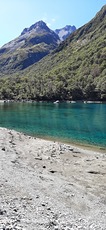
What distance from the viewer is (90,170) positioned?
1355 inches

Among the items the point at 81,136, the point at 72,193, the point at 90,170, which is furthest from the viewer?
the point at 81,136

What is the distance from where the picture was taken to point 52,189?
1022 inches

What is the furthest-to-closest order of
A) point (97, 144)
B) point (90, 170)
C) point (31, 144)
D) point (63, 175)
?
point (97, 144), point (31, 144), point (90, 170), point (63, 175)

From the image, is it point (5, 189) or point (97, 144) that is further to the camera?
point (97, 144)

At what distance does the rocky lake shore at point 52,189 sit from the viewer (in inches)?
749

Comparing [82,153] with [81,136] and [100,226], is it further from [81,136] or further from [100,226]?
[100,226]

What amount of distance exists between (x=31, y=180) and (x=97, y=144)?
27.4 m

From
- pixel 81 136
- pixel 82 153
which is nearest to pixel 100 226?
pixel 82 153

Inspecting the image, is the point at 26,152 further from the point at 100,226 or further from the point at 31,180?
the point at 100,226

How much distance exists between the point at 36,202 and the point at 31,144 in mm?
27578

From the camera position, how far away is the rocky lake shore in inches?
749

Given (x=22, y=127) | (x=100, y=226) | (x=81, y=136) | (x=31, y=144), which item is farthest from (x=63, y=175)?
(x=22, y=127)

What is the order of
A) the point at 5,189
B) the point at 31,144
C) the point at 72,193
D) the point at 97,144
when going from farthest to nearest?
the point at 97,144 → the point at 31,144 → the point at 72,193 → the point at 5,189

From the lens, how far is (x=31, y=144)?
49.4 meters
